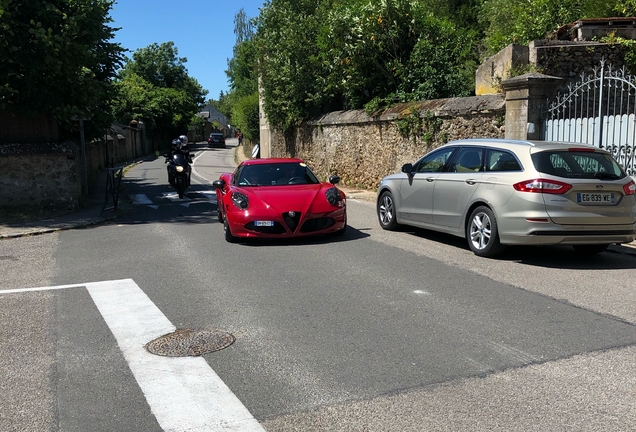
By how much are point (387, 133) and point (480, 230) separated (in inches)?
417

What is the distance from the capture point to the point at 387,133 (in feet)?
62.3

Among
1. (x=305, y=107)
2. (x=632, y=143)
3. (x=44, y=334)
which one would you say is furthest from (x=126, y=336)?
(x=305, y=107)

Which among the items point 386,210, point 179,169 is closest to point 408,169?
point 386,210

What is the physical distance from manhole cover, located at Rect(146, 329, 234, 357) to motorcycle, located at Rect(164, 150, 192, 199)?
13883 millimetres

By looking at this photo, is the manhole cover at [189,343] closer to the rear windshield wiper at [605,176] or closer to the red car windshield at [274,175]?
the rear windshield wiper at [605,176]

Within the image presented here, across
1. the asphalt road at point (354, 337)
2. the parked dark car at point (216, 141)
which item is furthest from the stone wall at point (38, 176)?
the parked dark car at point (216, 141)

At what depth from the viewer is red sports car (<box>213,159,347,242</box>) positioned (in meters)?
9.71

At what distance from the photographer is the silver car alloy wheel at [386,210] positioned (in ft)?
36.8

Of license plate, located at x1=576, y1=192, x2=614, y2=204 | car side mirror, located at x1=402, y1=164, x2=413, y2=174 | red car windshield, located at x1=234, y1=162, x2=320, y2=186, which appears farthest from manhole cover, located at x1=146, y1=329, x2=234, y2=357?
car side mirror, located at x1=402, y1=164, x2=413, y2=174

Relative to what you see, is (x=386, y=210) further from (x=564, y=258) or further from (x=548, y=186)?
(x=548, y=186)

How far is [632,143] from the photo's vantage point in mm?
10422

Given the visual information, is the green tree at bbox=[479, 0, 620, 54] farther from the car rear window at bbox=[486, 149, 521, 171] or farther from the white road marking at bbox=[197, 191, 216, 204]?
the car rear window at bbox=[486, 149, 521, 171]

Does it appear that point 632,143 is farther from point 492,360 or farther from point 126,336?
point 126,336

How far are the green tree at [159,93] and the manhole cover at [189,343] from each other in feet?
122
